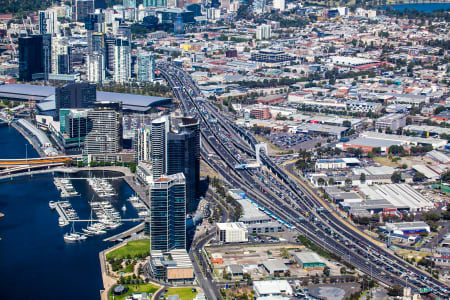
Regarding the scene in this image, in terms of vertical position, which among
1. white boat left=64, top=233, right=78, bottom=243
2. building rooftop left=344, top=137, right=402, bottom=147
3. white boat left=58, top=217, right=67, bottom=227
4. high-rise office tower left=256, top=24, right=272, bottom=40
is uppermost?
high-rise office tower left=256, top=24, right=272, bottom=40

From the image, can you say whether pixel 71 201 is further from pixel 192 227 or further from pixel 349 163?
pixel 349 163

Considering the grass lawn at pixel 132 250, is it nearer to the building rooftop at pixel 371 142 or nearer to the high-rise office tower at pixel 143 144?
the high-rise office tower at pixel 143 144

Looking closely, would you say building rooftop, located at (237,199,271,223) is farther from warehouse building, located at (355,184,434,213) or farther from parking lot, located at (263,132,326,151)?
parking lot, located at (263,132,326,151)

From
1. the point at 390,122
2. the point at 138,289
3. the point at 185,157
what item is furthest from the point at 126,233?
the point at 390,122

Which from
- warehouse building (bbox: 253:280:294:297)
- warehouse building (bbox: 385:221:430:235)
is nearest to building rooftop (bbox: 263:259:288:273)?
warehouse building (bbox: 253:280:294:297)

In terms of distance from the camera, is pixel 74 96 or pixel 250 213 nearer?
pixel 250 213

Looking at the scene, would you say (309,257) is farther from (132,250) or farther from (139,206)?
(139,206)
